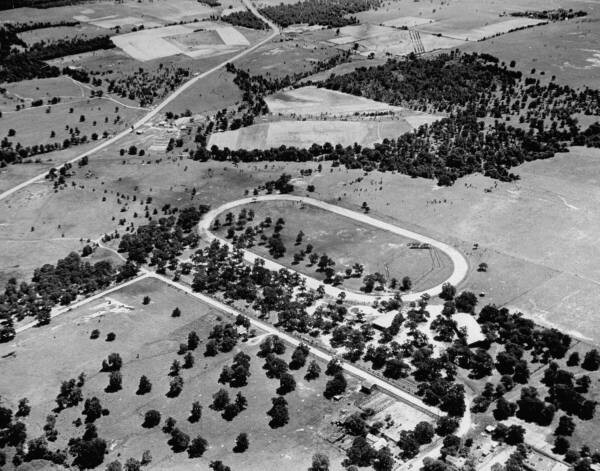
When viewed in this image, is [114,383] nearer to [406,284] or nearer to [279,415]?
[279,415]

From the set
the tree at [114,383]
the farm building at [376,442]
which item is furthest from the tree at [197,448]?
the farm building at [376,442]

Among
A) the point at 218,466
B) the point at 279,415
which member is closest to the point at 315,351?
the point at 279,415

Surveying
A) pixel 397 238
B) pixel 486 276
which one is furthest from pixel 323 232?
pixel 486 276

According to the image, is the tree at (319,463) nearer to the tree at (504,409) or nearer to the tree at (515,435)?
the tree at (515,435)

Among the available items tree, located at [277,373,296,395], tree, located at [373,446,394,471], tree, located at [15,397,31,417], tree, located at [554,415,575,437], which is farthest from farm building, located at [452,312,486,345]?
tree, located at [15,397,31,417]

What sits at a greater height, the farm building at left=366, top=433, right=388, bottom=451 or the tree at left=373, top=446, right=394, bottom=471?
the tree at left=373, top=446, right=394, bottom=471

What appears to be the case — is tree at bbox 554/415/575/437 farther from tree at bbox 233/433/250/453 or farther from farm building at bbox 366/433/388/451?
tree at bbox 233/433/250/453
